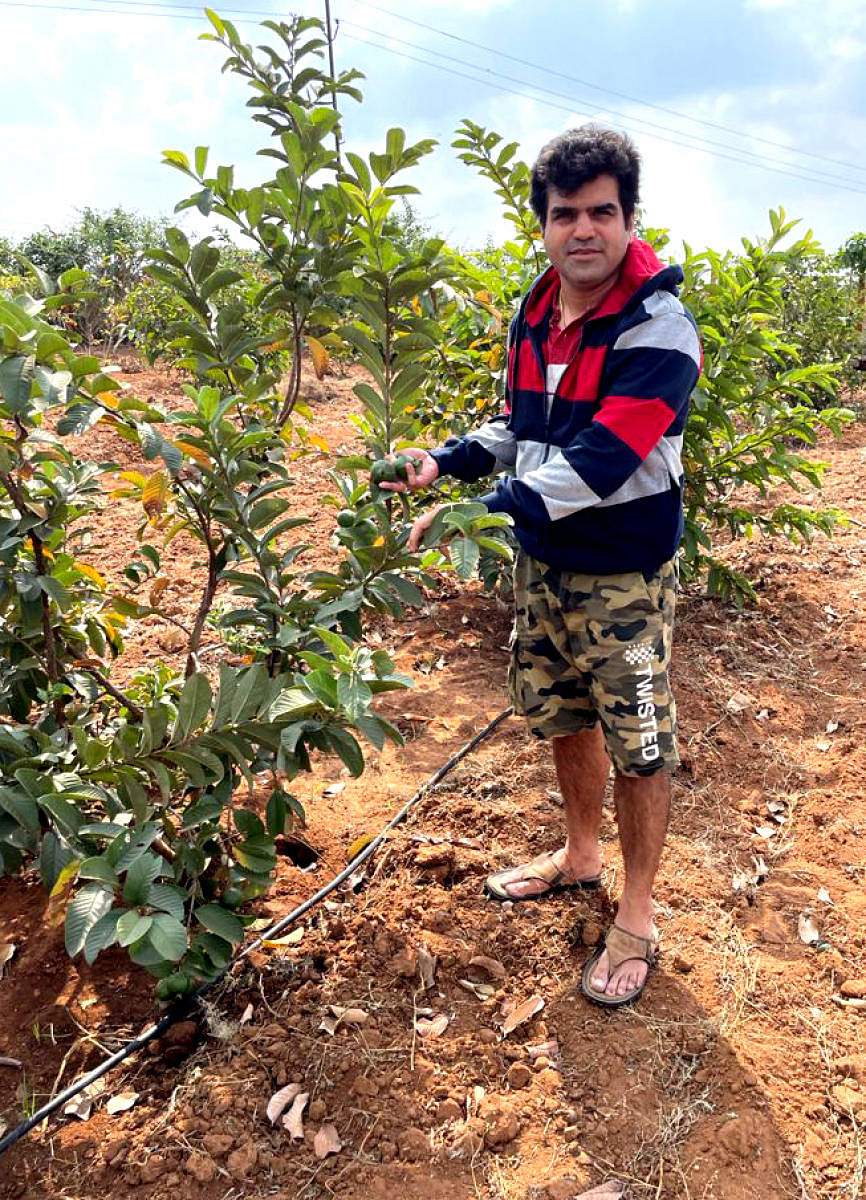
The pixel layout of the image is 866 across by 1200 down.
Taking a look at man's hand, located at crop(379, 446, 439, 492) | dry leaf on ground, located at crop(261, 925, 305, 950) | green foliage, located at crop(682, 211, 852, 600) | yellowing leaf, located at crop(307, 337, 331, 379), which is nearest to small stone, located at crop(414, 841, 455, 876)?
dry leaf on ground, located at crop(261, 925, 305, 950)

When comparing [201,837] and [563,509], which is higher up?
[563,509]

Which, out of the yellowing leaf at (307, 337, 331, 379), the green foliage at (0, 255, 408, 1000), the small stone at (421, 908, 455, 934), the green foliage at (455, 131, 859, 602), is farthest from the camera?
the green foliage at (455, 131, 859, 602)

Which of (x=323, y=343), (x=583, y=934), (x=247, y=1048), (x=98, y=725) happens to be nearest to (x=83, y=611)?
(x=98, y=725)

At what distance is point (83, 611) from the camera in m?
2.30

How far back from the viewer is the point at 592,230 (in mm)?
1777

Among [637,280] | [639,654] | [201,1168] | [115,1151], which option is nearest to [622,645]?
[639,654]

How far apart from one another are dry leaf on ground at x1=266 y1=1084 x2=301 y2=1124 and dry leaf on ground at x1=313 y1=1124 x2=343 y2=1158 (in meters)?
0.09

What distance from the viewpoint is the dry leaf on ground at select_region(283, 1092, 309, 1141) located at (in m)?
1.74

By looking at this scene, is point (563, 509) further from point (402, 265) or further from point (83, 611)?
point (83, 611)

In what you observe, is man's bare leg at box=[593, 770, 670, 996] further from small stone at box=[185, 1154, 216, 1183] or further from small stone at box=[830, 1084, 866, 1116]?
small stone at box=[185, 1154, 216, 1183]

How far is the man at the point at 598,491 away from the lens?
5.63ft

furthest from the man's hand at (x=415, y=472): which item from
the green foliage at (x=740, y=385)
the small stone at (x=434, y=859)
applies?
the green foliage at (x=740, y=385)

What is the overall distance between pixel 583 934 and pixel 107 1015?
1.17m

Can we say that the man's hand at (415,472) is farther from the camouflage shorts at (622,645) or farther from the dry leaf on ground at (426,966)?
the dry leaf on ground at (426,966)
